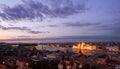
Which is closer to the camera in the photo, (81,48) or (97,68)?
(97,68)

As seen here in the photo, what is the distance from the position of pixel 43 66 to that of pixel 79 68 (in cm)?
352

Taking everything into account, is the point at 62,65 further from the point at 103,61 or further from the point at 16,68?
the point at 103,61

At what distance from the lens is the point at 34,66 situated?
77.2 feet

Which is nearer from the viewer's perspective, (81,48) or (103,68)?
(103,68)

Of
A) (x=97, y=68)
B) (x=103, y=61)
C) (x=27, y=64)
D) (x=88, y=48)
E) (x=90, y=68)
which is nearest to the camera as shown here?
(x=90, y=68)

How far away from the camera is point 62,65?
23.0 meters

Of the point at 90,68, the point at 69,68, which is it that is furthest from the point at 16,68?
the point at 90,68

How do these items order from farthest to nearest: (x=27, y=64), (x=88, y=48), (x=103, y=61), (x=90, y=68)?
(x=88, y=48) → (x=103, y=61) → (x=27, y=64) → (x=90, y=68)

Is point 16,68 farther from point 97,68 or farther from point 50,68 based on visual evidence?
point 97,68

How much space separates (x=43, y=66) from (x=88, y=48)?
39.2 meters

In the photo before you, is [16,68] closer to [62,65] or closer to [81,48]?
[62,65]

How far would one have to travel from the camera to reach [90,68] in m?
21.8

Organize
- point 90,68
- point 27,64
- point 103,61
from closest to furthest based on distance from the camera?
point 90,68, point 27,64, point 103,61

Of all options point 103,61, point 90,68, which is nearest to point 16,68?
point 90,68
